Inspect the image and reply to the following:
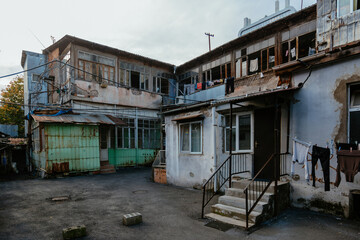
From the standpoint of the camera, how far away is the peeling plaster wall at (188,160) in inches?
371

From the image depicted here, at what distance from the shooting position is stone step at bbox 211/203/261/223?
18.0 ft

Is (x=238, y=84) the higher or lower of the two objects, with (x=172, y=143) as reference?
higher

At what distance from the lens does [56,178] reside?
1255cm

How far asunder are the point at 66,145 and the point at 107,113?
4.13 meters

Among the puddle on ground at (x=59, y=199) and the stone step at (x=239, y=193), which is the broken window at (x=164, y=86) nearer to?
the puddle on ground at (x=59, y=199)

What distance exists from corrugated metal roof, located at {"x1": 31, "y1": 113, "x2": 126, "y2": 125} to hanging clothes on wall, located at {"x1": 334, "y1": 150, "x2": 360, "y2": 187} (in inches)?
501

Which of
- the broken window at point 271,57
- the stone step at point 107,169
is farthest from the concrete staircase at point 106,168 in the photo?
the broken window at point 271,57

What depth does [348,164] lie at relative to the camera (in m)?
5.30

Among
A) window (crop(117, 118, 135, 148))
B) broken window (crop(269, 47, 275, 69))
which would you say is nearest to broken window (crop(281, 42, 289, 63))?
broken window (crop(269, 47, 275, 69))

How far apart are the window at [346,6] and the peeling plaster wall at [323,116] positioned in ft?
5.61

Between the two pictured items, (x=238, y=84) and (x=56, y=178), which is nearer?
(x=56, y=178)

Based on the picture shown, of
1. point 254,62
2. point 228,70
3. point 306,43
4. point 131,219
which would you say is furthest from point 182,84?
point 131,219

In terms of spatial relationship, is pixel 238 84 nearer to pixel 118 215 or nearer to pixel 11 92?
pixel 118 215

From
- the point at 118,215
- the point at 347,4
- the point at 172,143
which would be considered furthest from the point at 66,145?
the point at 347,4
